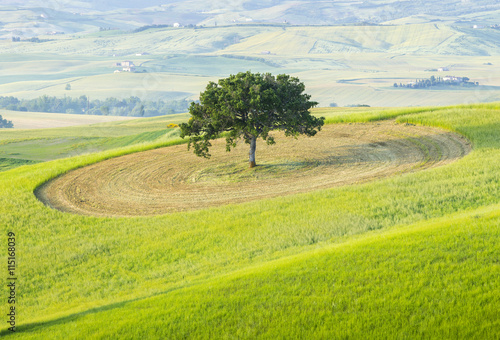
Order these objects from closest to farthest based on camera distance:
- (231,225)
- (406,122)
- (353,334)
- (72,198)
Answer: (353,334) < (231,225) < (72,198) < (406,122)

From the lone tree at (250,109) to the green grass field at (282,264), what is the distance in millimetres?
8674

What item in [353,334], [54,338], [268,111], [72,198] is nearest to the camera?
[353,334]

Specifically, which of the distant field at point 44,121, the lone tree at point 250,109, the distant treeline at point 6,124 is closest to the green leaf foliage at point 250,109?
the lone tree at point 250,109

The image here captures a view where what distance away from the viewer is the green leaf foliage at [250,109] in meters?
34.3

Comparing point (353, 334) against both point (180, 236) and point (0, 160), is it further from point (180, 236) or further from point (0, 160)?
point (0, 160)

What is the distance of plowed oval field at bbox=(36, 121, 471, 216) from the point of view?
30.8m

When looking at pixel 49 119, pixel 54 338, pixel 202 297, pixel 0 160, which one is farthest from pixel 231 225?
pixel 49 119

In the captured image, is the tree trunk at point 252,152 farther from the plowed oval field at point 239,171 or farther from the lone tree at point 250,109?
the plowed oval field at point 239,171

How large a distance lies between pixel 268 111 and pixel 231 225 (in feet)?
45.7

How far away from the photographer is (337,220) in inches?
910

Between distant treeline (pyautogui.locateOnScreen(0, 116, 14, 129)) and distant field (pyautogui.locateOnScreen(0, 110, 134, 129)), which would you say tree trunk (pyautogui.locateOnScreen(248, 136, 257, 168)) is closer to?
distant field (pyautogui.locateOnScreen(0, 110, 134, 129))

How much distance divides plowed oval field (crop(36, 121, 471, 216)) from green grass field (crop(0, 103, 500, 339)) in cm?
218

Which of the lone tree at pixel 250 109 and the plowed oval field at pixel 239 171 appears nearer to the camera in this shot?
the plowed oval field at pixel 239 171

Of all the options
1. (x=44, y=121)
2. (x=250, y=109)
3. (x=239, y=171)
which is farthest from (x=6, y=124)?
(x=250, y=109)
